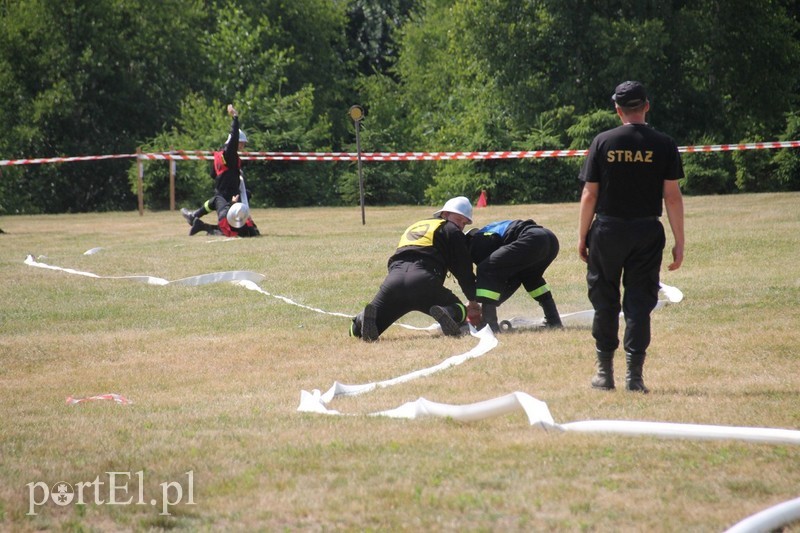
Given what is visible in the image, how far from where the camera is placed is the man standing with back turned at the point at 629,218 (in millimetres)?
6742

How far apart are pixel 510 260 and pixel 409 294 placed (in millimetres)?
931

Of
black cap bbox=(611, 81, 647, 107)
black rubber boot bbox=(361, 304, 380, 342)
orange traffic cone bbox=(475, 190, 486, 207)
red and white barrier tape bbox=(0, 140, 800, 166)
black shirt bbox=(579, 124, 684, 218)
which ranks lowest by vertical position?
orange traffic cone bbox=(475, 190, 486, 207)

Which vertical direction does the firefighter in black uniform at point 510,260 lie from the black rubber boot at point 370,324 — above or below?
above

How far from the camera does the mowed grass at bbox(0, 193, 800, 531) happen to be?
4543 millimetres

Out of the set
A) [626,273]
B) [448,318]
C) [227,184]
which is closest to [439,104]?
[227,184]

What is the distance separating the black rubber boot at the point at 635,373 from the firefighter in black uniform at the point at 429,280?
9.38 ft

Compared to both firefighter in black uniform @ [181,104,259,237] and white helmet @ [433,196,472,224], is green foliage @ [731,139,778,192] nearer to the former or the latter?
firefighter in black uniform @ [181,104,259,237]

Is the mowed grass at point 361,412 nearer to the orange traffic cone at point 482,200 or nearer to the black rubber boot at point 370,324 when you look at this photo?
the black rubber boot at point 370,324

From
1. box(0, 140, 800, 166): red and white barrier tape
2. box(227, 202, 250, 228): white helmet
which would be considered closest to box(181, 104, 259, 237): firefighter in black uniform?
box(227, 202, 250, 228): white helmet

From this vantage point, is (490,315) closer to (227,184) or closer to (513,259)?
(513,259)

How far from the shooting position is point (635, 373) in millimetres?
6898

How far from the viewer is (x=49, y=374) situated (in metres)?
8.88

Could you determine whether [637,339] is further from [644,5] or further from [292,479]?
[644,5]

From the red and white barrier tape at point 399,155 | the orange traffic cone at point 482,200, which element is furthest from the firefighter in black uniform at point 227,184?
the orange traffic cone at point 482,200
